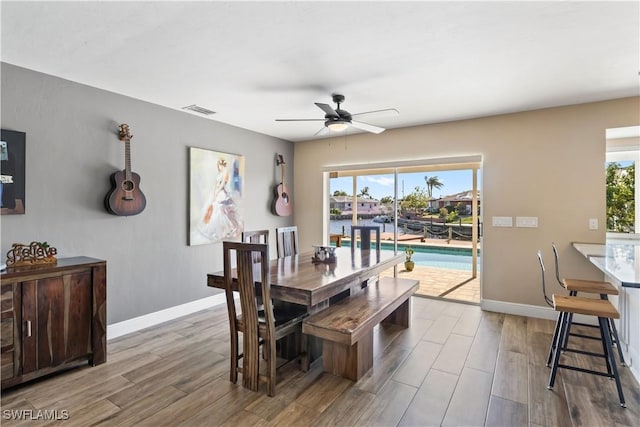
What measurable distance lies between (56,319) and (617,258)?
15.1 ft

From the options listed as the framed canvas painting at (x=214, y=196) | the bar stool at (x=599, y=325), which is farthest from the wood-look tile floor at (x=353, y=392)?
the framed canvas painting at (x=214, y=196)

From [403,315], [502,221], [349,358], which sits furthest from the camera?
[502,221]

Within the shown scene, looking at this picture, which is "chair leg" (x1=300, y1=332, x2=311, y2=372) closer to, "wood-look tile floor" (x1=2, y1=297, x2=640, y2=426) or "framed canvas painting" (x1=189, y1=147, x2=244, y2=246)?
"wood-look tile floor" (x1=2, y1=297, x2=640, y2=426)

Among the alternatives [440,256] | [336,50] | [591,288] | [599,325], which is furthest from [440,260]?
[336,50]

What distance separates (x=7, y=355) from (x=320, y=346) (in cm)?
234

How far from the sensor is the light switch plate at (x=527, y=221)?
3965mm

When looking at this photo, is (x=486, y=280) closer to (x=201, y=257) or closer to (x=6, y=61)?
(x=201, y=257)

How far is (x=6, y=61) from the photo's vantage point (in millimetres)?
2631

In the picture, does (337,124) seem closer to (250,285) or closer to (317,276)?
(317,276)

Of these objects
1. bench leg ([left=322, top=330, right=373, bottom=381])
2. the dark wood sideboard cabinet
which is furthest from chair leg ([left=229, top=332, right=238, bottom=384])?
the dark wood sideboard cabinet

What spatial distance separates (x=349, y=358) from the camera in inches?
99.4

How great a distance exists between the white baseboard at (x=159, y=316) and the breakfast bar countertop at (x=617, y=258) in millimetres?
4161

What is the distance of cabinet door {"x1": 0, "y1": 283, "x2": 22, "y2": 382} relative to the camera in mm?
2297

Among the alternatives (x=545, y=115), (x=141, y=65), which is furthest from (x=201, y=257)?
(x=545, y=115)
